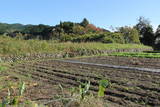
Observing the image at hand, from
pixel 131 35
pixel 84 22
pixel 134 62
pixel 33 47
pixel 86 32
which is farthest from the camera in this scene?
pixel 84 22

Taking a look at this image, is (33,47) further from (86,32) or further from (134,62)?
(86,32)

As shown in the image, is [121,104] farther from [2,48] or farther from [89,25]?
[89,25]

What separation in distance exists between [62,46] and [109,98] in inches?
407

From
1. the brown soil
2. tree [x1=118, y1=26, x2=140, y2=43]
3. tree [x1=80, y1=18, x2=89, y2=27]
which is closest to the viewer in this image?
the brown soil

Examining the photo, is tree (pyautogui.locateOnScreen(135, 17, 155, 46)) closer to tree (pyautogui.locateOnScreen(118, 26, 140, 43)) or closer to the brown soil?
tree (pyautogui.locateOnScreen(118, 26, 140, 43))

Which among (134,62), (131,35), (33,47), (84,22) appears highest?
(84,22)

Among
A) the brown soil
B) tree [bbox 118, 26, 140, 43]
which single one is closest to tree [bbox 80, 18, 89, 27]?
tree [bbox 118, 26, 140, 43]

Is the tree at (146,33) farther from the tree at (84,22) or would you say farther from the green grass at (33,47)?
the green grass at (33,47)

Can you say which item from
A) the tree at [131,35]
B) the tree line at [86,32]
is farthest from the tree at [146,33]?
the tree at [131,35]

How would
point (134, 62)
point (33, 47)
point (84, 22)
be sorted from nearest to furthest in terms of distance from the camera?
point (134, 62) < point (33, 47) < point (84, 22)

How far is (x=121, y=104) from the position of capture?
12.5 ft

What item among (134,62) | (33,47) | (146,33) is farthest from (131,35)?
(134,62)

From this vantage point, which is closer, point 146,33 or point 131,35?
point 131,35

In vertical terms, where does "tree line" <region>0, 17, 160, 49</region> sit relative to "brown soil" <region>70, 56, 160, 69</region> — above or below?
above
